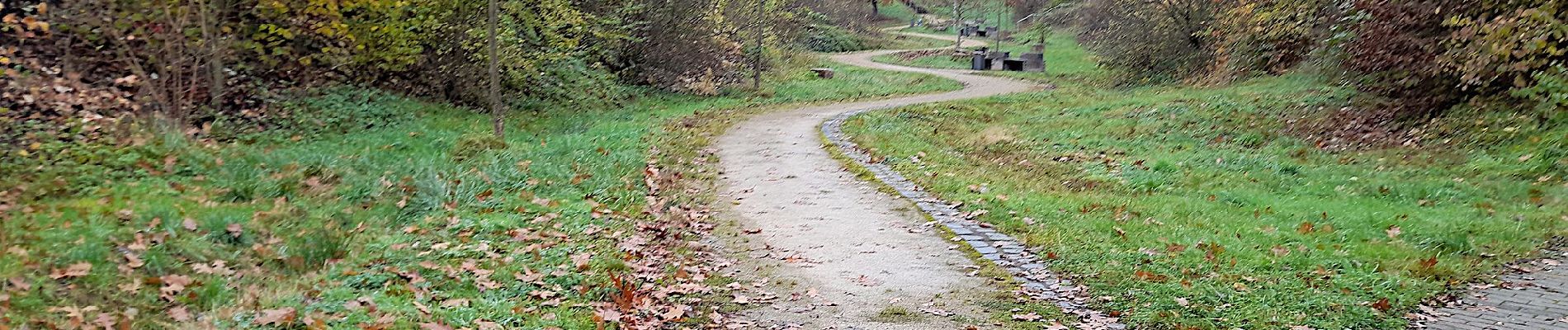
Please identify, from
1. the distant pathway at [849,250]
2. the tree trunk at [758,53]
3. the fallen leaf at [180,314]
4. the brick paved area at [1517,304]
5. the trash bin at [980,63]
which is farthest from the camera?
the trash bin at [980,63]

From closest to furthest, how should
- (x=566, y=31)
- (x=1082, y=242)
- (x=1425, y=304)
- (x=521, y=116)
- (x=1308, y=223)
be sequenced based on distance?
(x=1425, y=304)
(x=1082, y=242)
(x=1308, y=223)
(x=521, y=116)
(x=566, y=31)

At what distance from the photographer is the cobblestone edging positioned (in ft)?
20.2

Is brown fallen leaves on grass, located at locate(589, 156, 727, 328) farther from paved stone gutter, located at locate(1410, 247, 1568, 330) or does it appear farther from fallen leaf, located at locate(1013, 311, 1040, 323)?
paved stone gutter, located at locate(1410, 247, 1568, 330)

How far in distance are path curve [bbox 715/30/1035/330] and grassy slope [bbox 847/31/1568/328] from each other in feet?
2.57

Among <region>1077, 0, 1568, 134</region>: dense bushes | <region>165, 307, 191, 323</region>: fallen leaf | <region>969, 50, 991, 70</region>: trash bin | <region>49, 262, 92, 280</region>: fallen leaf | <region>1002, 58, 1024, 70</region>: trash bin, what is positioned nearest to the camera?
<region>165, 307, 191, 323</region>: fallen leaf

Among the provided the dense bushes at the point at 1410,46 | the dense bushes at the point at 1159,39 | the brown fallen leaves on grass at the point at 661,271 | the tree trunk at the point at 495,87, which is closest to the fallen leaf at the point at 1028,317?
the brown fallen leaves on grass at the point at 661,271

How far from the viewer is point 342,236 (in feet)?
26.0

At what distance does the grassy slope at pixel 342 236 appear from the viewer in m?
5.96

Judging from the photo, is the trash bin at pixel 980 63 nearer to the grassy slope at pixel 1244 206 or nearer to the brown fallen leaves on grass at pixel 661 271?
the grassy slope at pixel 1244 206

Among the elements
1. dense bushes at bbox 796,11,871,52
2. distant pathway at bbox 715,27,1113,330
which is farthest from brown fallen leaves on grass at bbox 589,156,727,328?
dense bushes at bbox 796,11,871,52

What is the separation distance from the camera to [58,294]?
21.4 feet

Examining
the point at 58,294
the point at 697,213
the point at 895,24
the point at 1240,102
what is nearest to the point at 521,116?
the point at 697,213

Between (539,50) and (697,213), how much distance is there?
877cm

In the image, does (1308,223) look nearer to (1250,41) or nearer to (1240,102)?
(1240,102)
